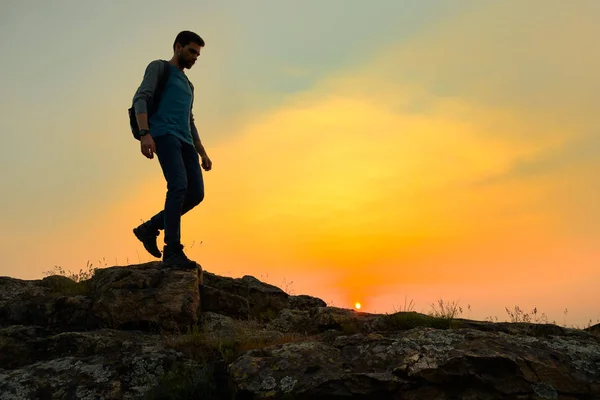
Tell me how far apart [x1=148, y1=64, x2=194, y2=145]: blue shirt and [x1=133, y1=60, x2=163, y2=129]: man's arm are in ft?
0.77

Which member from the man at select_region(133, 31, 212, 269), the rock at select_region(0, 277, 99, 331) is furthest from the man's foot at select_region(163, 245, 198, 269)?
the rock at select_region(0, 277, 99, 331)

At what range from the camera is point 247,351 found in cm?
582

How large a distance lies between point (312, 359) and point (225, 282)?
427cm

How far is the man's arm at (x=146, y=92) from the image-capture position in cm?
783

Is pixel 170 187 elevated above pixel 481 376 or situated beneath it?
elevated above

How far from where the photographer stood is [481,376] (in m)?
5.16

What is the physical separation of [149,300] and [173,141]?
8.27ft

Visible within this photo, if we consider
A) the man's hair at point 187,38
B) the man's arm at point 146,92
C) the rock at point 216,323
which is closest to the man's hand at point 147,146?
the man's arm at point 146,92

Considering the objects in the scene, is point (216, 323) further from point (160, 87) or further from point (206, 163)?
point (160, 87)

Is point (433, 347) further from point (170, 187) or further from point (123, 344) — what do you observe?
point (170, 187)

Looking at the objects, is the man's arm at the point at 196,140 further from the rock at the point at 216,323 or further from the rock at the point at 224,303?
the rock at the point at 216,323

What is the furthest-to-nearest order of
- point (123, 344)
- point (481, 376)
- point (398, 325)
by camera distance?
1. point (398, 325)
2. point (123, 344)
3. point (481, 376)

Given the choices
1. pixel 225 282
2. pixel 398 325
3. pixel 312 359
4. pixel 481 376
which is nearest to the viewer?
pixel 481 376

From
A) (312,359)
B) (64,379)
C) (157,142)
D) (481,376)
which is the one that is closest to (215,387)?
(312,359)
